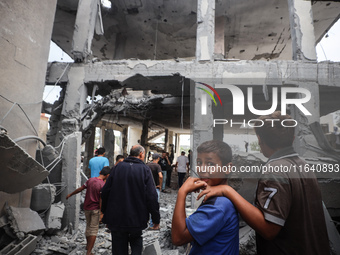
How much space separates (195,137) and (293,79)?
3.27 metres

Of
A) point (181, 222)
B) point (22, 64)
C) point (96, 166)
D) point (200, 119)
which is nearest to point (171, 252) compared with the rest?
point (96, 166)

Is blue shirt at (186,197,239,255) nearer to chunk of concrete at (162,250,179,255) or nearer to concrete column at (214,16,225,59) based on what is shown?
chunk of concrete at (162,250,179,255)

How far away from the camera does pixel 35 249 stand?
3.81 meters

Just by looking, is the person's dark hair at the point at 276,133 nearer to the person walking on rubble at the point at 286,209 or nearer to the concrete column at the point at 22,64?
the person walking on rubble at the point at 286,209

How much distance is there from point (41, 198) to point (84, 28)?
5.33m

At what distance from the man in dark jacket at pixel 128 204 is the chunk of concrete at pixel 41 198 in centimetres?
246

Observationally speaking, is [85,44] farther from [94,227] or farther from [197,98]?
[94,227]

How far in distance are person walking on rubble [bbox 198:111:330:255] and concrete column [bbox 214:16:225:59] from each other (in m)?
7.57

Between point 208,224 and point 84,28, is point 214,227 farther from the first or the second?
point 84,28

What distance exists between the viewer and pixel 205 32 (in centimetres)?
652

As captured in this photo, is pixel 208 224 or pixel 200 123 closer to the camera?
pixel 208 224

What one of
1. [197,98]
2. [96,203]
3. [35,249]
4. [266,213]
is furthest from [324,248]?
[197,98]

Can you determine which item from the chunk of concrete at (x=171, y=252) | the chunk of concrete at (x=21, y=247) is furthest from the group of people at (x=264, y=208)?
the chunk of concrete at (x=21, y=247)

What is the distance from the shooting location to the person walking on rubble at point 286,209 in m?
1.17
